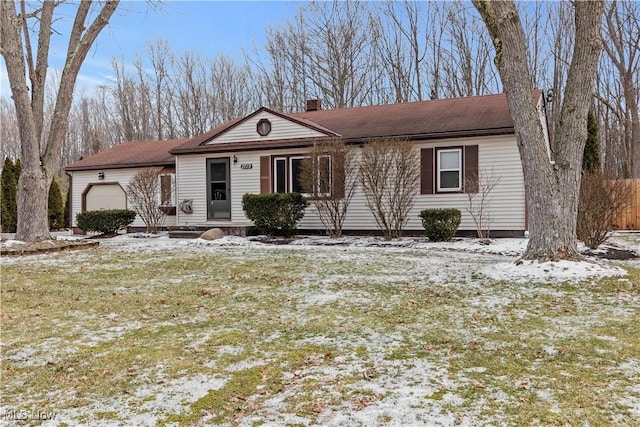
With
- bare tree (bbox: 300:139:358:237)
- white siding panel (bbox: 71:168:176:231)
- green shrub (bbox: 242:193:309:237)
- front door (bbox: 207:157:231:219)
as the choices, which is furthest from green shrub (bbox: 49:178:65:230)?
bare tree (bbox: 300:139:358:237)

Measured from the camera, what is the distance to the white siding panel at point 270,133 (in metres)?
14.4

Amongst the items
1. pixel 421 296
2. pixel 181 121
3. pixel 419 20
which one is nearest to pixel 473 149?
pixel 421 296

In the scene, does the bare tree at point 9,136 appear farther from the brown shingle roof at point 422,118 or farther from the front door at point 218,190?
the brown shingle roof at point 422,118

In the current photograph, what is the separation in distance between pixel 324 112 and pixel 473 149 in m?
6.62

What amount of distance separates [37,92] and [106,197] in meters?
7.81

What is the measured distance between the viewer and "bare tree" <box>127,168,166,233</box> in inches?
588

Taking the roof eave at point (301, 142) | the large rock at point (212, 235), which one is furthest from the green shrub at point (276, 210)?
the roof eave at point (301, 142)

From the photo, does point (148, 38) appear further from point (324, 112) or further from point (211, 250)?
point (211, 250)

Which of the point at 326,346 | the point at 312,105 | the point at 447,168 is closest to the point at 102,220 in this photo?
A: the point at 312,105

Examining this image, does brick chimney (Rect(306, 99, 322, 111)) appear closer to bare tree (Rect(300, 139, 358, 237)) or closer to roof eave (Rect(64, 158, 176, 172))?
roof eave (Rect(64, 158, 176, 172))

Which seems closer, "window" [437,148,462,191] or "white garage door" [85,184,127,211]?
"window" [437,148,462,191]

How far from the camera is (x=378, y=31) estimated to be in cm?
2780

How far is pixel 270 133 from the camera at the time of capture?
14.8 meters

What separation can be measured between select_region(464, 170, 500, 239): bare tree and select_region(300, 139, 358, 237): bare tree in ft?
A: 10.3
